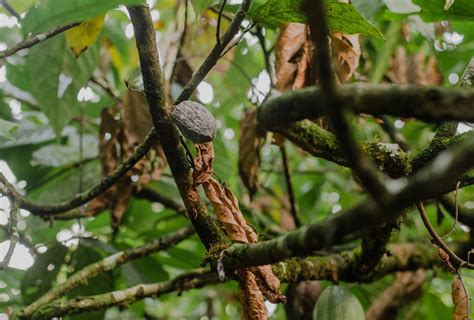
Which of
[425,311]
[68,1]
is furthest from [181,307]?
[68,1]

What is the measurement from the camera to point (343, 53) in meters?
1.11

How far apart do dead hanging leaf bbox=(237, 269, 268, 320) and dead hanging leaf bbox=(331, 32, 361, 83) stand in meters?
0.46

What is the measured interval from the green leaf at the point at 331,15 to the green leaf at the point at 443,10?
24 centimetres

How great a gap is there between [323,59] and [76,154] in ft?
4.36

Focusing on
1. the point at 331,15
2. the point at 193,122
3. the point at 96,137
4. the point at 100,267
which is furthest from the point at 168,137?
the point at 96,137

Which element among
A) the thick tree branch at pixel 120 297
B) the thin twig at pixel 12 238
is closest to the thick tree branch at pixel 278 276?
the thick tree branch at pixel 120 297

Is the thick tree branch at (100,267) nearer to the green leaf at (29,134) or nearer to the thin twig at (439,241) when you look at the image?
the green leaf at (29,134)

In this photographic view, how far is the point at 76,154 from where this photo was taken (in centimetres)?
159

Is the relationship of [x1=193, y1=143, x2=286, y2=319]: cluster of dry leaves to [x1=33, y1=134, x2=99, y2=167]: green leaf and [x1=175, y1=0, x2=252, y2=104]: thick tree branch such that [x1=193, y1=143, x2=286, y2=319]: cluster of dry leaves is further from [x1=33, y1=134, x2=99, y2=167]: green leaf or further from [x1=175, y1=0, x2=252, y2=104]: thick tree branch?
[x1=33, y1=134, x2=99, y2=167]: green leaf

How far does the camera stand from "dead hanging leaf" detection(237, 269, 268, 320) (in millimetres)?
775

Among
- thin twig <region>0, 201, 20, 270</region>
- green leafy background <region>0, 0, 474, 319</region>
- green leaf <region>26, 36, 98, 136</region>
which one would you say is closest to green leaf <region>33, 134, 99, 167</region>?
green leafy background <region>0, 0, 474, 319</region>

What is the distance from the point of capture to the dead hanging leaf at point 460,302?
79 cm

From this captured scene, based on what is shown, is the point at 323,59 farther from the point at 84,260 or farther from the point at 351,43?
the point at 84,260

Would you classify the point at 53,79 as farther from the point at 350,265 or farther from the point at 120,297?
the point at 350,265
